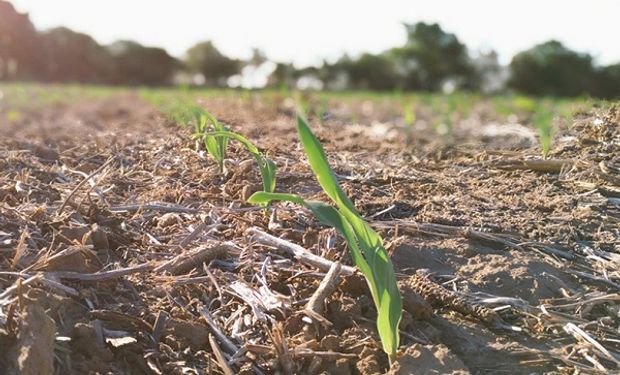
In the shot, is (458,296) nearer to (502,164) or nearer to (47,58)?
(502,164)

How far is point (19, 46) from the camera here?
42.6 metres

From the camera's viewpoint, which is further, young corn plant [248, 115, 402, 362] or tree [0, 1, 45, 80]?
tree [0, 1, 45, 80]

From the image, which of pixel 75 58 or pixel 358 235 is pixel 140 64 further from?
pixel 358 235

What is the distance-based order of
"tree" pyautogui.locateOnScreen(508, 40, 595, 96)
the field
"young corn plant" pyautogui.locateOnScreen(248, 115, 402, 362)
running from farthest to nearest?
"tree" pyautogui.locateOnScreen(508, 40, 595, 96) → the field → "young corn plant" pyautogui.locateOnScreen(248, 115, 402, 362)

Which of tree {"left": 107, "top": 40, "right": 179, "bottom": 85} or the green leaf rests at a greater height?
tree {"left": 107, "top": 40, "right": 179, "bottom": 85}

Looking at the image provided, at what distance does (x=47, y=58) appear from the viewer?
41.8m

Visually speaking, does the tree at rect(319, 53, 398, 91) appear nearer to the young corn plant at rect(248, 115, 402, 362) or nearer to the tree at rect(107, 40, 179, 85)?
the tree at rect(107, 40, 179, 85)

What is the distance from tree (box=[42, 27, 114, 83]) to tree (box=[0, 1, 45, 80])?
2.44 feet

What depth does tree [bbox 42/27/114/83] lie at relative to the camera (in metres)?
39.9

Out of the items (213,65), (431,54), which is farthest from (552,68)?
(213,65)

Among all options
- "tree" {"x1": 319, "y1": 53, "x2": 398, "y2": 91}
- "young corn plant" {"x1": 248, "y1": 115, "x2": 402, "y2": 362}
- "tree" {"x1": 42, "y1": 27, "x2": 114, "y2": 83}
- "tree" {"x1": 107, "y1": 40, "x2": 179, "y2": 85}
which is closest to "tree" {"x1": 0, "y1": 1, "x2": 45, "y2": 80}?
"tree" {"x1": 42, "y1": 27, "x2": 114, "y2": 83}

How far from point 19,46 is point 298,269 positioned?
152ft

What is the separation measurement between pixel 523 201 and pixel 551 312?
2.26ft

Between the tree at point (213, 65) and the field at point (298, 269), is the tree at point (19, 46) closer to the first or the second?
the tree at point (213, 65)
